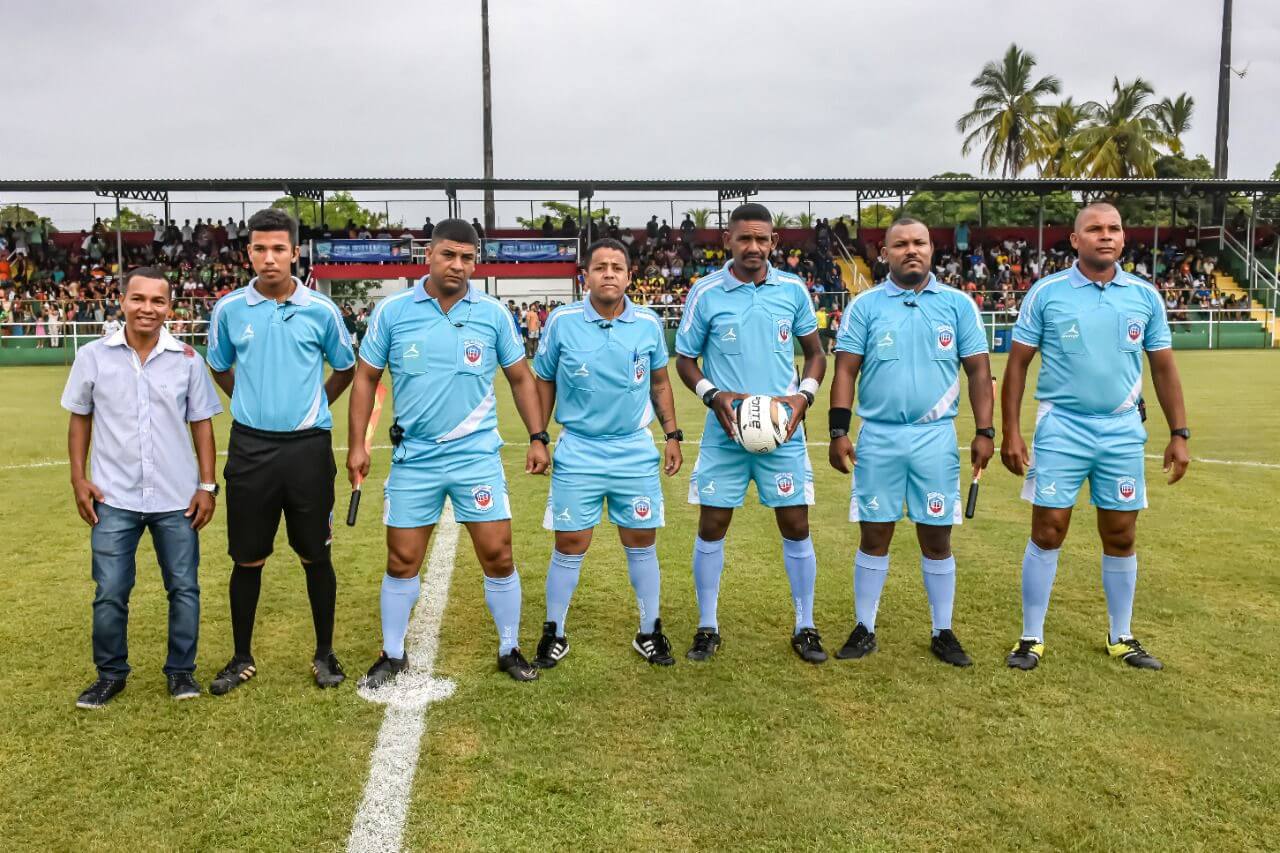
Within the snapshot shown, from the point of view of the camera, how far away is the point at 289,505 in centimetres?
446

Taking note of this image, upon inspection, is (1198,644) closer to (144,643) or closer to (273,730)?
(273,730)

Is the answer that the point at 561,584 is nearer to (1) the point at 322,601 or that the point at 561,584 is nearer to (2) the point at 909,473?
(1) the point at 322,601

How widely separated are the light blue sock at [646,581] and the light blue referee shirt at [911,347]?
1.27 m

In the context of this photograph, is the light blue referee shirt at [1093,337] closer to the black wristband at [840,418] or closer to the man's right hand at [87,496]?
the black wristband at [840,418]

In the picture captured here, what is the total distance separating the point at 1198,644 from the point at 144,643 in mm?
5299

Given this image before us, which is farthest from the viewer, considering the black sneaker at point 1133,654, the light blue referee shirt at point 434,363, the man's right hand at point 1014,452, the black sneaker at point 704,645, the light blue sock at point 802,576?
the light blue sock at point 802,576

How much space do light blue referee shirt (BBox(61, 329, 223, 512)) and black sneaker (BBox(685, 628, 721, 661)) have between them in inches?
96.2

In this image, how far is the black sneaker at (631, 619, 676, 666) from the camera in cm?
483

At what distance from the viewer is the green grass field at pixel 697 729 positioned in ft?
10.8

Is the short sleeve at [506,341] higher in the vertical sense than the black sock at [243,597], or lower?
higher

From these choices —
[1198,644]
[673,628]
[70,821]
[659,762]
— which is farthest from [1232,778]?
[70,821]

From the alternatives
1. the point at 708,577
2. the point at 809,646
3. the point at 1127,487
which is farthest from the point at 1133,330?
the point at 708,577

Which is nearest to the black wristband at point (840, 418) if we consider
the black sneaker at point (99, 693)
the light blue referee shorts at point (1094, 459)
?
the light blue referee shorts at point (1094, 459)

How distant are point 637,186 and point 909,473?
29.5m
